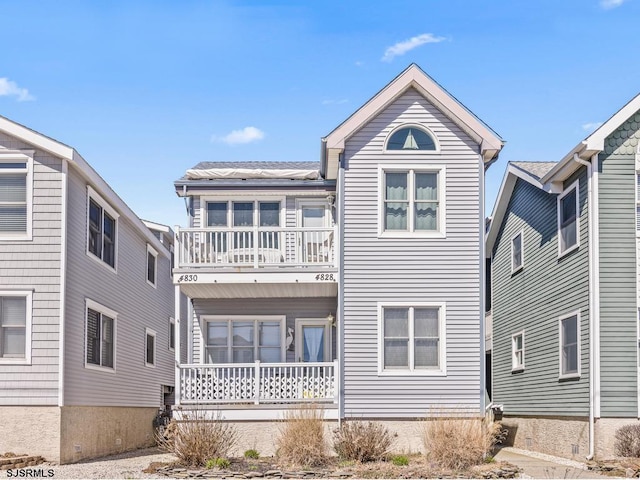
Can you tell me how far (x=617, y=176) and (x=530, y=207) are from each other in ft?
18.3

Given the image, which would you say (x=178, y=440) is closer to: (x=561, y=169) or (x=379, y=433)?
(x=379, y=433)

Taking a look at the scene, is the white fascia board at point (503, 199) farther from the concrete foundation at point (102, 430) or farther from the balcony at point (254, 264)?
the concrete foundation at point (102, 430)

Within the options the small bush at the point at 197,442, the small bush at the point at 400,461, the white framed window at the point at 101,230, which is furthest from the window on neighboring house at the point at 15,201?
the small bush at the point at 400,461

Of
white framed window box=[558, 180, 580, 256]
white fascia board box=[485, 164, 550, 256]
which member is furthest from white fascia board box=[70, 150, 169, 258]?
white framed window box=[558, 180, 580, 256]

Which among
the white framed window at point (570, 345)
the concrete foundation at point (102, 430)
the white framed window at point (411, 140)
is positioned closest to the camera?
the concrete foundation at point (102, 430)

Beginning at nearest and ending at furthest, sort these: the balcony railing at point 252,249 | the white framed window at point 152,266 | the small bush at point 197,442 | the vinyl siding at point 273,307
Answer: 1. the small bush at point 197,442
2. the balcony railing at point 252,249
3. the vinyl siding at point 273,307
4. the white framed window at point 152,266

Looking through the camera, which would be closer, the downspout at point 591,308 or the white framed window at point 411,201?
the downspout at point 591,308

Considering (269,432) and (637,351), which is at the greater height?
(637,351)

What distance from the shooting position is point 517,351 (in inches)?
999

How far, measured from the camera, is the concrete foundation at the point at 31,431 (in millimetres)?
17359

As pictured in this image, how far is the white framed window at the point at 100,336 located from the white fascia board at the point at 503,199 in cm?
1204

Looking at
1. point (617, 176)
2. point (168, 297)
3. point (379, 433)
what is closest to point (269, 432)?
point (379, 433)

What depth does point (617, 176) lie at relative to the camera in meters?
18.6

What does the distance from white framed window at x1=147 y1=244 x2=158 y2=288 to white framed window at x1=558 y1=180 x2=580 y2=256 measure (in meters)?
14.0
